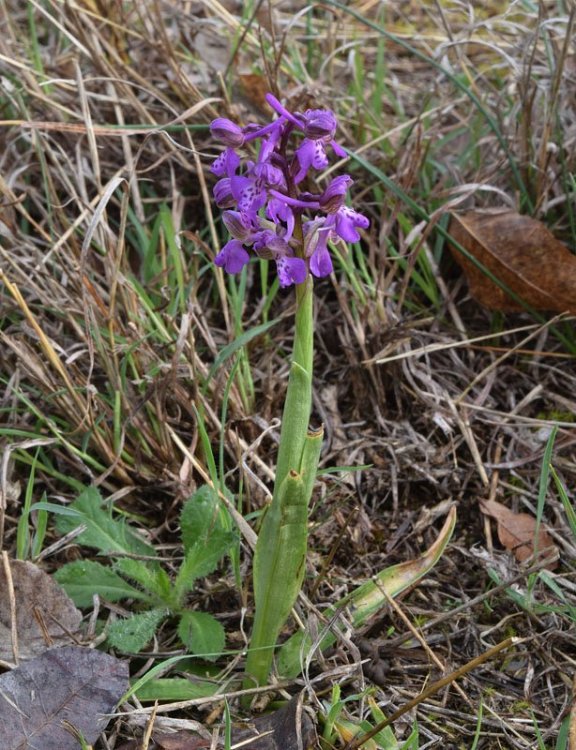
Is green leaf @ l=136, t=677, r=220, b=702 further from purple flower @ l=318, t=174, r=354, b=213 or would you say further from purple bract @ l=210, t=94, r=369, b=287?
purple flower @ l=318, t=174, r=354, b=213

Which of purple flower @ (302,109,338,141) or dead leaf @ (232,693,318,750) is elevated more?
purple flower @ (302,109,338,141)

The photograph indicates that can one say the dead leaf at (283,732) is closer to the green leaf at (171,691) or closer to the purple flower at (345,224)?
the green leaf at (171,691)

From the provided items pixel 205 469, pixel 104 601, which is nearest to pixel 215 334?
pixel 205 469

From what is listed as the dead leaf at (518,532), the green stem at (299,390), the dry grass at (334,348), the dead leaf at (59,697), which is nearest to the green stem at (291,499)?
the green stem at (299,390)

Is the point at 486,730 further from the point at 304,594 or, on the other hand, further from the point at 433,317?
the point at 433,317

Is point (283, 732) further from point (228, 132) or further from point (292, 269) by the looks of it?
point (228, 132)

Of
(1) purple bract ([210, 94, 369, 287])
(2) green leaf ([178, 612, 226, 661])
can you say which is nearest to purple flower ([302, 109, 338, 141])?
(1) purple bract ([210, 94, 369, 287])
